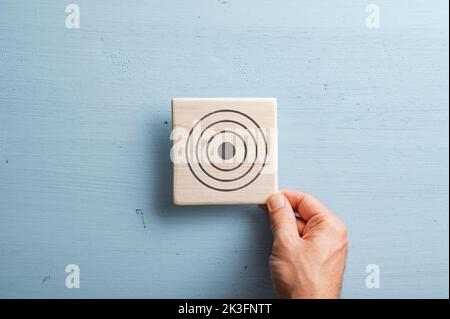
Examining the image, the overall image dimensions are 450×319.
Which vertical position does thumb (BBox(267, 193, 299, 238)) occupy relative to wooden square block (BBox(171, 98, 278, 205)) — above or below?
below

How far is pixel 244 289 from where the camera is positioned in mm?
620

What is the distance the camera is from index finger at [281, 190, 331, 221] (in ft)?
1.94

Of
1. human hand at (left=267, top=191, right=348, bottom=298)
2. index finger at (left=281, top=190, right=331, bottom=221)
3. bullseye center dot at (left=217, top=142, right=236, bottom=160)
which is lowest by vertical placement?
human hand at (left=267, top=191, right=348, bottom=298)

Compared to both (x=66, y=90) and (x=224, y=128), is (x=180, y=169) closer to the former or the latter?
(x=224, y=128)

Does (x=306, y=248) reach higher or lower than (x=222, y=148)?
lower

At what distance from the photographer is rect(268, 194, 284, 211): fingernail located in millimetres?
574

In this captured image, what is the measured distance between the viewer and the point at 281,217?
57cm

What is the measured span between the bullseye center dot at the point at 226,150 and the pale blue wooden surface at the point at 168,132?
8 centimetres

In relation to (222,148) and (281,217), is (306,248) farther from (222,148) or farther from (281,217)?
(222,148)

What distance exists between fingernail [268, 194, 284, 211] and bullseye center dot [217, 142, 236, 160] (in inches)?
3.0

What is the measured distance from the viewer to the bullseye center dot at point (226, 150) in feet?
1.87

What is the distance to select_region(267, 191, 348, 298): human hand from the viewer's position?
55cm

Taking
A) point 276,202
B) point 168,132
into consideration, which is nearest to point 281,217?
point 276,202

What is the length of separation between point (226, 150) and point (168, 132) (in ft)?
0.29
